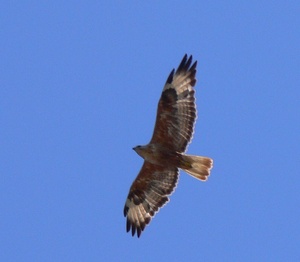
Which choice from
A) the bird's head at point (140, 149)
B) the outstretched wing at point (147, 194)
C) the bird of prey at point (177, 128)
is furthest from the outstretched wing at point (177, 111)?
the outstretched wing at point (147, 194)

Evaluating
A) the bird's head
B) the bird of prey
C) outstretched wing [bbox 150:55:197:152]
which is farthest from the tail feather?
the bird's head

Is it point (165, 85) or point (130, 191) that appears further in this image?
point (130, 191)

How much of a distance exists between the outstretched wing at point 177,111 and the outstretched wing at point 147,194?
73 cm

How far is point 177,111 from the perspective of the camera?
16.8m

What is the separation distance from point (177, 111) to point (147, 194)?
1.87 meters

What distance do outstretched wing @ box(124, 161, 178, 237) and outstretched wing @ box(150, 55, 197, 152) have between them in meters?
0.73

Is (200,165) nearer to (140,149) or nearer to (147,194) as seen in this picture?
(140,149)

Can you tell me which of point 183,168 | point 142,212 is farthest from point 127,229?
point 183,168

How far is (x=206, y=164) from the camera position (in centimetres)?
1656

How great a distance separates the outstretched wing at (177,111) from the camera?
1675 cm

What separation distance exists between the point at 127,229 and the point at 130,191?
2.29 ft

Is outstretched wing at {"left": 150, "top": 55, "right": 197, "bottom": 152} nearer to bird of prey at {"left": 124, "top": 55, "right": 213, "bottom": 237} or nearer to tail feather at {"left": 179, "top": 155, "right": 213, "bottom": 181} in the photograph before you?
bird of prey at {"left": 124, "top": 55, "right": 213, "bottom": 237}

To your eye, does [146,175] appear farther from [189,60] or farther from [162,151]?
[189,60]

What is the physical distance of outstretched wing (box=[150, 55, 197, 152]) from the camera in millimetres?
16750
